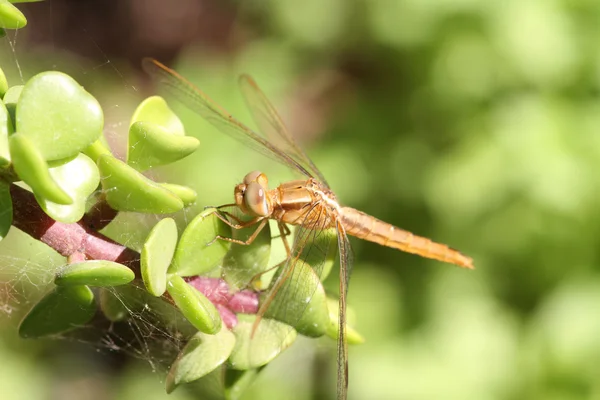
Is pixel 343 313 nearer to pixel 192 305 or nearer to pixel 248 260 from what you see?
pixel 248 260

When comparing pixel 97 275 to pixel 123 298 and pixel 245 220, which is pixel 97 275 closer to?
pixel 123 298

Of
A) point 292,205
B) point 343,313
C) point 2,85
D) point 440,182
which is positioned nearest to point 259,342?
point 343,313

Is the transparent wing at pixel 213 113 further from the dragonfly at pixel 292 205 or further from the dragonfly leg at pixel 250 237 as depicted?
the dragonfly leg at pixel 250 237

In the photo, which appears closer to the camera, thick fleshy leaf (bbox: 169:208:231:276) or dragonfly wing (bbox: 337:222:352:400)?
thick fleshy leaf (bbox: 169:208:231:276)

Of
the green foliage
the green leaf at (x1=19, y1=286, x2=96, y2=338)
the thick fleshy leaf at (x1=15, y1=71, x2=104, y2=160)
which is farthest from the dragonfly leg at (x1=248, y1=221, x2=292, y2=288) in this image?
the thick fleshy leaf at (x1=15, y1=71, x2=104, y2=160)

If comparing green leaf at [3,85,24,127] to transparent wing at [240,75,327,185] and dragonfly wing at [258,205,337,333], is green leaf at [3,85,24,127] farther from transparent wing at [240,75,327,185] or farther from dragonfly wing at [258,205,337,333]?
transparent wing at [240,75,327,185]

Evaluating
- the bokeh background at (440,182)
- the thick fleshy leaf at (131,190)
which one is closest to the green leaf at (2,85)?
the thick fleshy leaf at (131,190)
